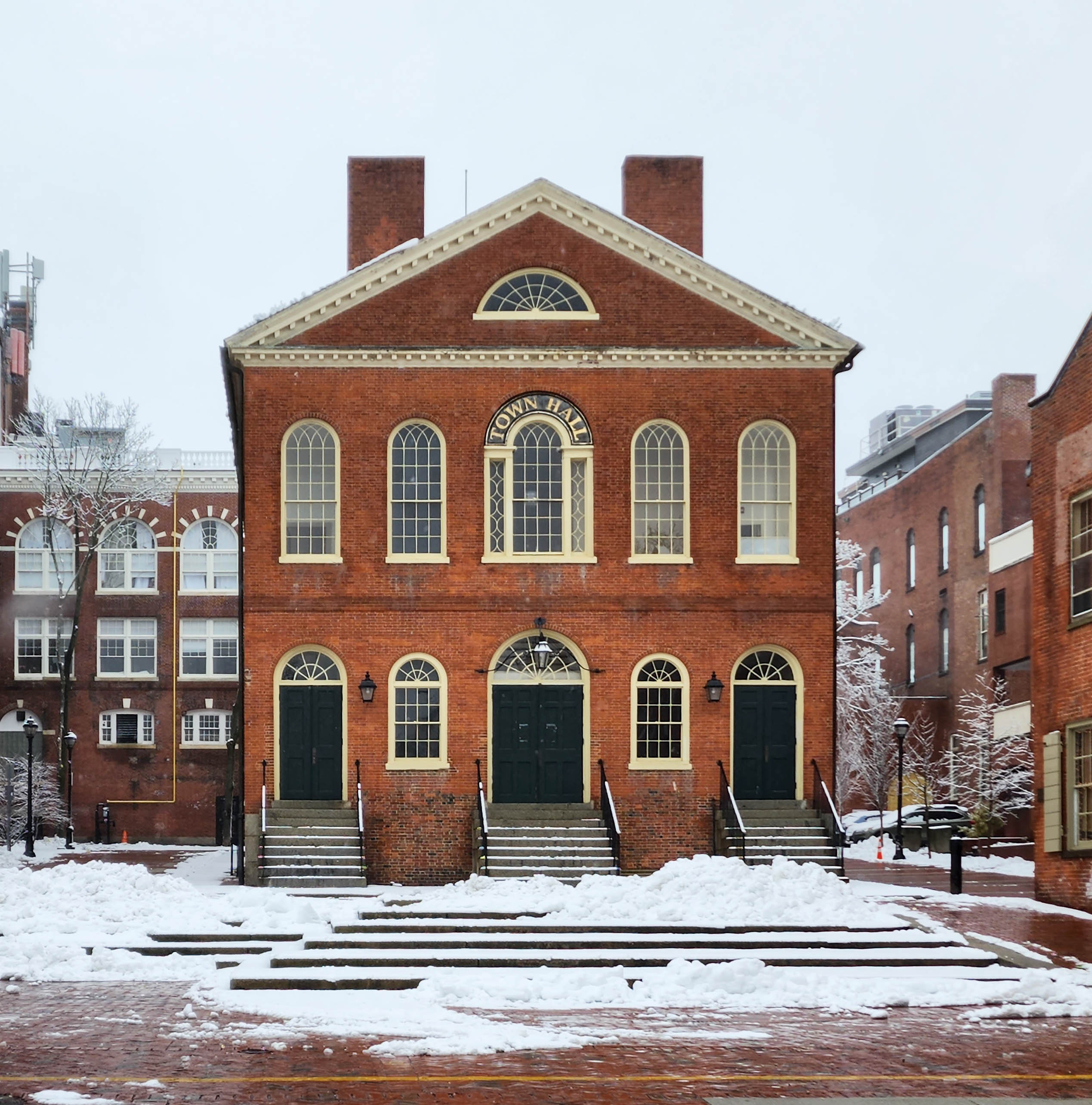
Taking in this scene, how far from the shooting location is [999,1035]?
14.0 meters

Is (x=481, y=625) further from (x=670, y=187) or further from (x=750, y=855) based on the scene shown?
(x=670, y=187)

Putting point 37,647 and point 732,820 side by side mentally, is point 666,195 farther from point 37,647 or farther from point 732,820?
point 37,647

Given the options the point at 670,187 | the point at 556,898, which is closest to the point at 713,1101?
the point at 556,898

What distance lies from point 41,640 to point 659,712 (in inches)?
1281

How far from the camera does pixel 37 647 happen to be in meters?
55.1

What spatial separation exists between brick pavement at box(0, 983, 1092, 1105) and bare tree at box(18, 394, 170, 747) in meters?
40.7

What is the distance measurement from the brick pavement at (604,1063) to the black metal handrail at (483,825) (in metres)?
11.2

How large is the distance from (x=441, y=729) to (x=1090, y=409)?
11925mm

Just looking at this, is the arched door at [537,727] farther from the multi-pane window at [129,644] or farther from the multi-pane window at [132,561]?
the multi-pane window at [132,561]

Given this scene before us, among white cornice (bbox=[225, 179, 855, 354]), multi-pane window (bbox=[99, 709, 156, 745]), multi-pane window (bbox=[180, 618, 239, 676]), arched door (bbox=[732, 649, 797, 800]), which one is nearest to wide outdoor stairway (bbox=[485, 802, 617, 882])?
arched door (bbox=[732, 649, 797, 800])

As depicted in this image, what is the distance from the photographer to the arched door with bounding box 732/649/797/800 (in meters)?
28.6

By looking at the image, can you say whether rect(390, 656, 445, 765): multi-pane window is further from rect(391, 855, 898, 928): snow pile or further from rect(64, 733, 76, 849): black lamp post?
rect(64, 733, 76, 849): black lamp post

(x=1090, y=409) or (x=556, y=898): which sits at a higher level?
(x=1090, y=409)

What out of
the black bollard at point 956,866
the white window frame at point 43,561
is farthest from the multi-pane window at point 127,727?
the black bollard at point 956,866
